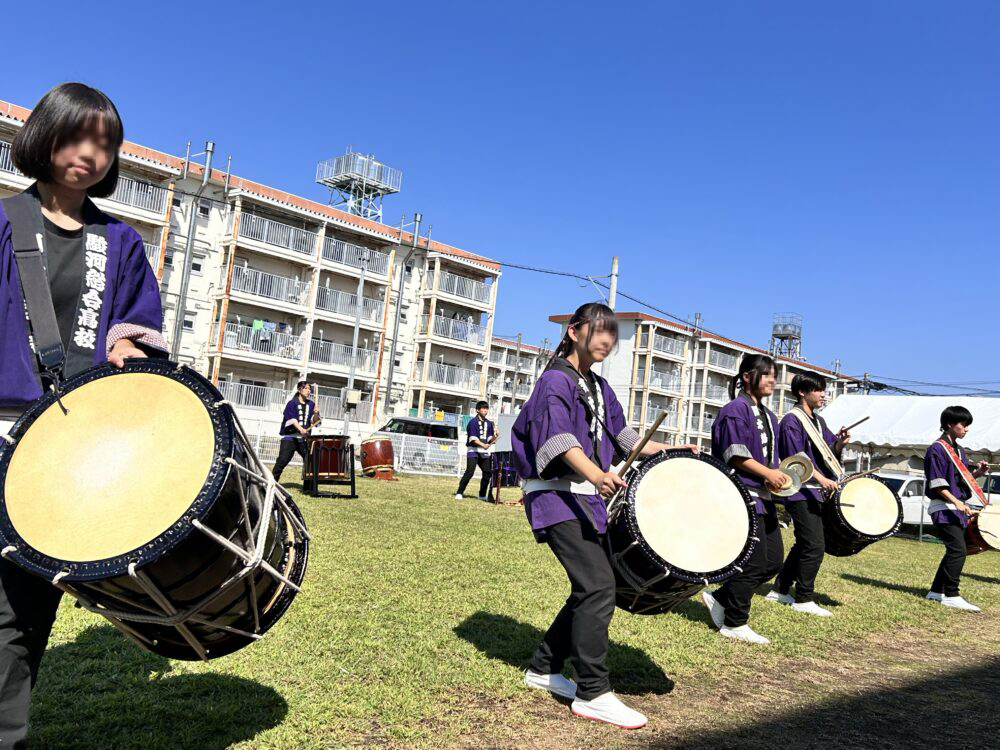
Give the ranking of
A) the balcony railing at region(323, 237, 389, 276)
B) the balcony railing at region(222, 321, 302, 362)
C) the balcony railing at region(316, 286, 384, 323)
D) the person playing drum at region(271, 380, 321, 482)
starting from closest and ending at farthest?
the person playing drum at region(271, 380, 321, 482)
the balcony railing at region(222, 321, 302, 362)
the balcony railing at region(316, 286, 384, 323)
the balcony railing at region(323, 237, 389, 276)

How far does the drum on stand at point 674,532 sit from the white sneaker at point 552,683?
0.47 m

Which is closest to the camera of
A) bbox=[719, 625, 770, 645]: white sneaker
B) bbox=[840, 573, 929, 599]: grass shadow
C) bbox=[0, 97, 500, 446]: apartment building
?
bbox=[719, 625, 770, 645]: white sneaker

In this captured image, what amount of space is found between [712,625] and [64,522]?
4.87 meters

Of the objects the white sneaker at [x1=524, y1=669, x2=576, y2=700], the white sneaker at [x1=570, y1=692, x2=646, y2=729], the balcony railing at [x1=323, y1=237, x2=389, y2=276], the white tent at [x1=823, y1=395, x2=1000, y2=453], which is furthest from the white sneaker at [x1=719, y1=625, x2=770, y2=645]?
the balcony railing at [x1=323, y1=237, x2=389, y2=276]

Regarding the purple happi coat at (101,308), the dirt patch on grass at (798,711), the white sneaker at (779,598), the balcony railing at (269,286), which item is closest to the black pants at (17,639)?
the purple happi coat at (101,308)

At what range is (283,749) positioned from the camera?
2891 mm

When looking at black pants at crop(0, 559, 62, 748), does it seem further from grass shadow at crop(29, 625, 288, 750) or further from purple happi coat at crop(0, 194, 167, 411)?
grass shadow at crop(29, 625, 288, 750)

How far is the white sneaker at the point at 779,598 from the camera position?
23.2 feet

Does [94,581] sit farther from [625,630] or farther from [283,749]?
[625,630]

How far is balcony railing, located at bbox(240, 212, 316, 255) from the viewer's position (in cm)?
3403

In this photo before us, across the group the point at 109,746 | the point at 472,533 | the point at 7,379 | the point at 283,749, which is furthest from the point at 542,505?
the point at 472,533

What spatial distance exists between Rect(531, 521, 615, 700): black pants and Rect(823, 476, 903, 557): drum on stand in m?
4.37

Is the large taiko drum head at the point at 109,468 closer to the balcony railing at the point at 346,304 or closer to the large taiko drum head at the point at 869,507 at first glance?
the large taiko drum head at the point at 869,507

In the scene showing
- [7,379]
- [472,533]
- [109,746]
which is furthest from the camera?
[472,533]
